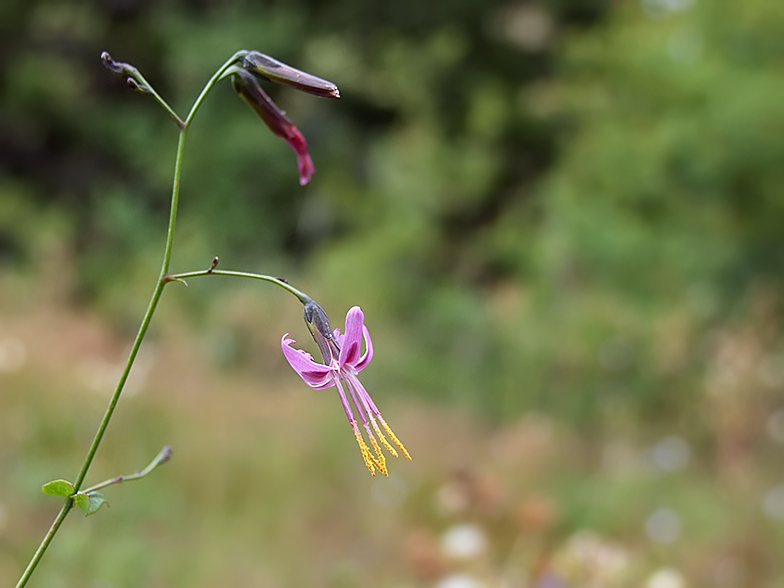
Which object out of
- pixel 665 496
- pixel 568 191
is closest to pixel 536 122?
pixel 568 191

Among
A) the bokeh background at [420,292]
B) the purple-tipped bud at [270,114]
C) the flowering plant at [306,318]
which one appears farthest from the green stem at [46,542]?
the bokeh background at [420,292]

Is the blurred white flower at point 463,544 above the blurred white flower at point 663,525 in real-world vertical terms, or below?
below

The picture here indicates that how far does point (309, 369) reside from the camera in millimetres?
1097

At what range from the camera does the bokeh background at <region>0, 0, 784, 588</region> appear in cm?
378

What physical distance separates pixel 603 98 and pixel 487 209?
106 inches

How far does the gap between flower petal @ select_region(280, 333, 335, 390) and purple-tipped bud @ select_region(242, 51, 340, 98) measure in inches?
11.7

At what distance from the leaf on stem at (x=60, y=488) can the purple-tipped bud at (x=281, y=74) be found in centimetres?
52

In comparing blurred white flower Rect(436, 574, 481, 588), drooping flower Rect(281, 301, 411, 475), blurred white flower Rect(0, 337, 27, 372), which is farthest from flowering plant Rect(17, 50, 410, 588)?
blurred white flower Rect(0, 337, 27, 372)

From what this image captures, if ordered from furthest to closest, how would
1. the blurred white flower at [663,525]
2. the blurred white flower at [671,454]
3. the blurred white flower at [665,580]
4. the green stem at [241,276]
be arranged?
1. the blurred white flower at [671,454]
2. the blurred white flower at [663,525]
3. the blurred white flower at [665,580]
4. the green stem at [241,276]

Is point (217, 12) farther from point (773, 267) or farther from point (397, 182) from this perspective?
point (773, 267)

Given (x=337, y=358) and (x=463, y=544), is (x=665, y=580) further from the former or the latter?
(x=337, y=358)

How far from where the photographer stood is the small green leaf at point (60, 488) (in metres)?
1.00

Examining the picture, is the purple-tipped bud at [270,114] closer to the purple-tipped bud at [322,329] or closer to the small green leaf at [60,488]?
the purple-tipped bud at [322,329]

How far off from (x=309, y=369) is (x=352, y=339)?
6 cm
